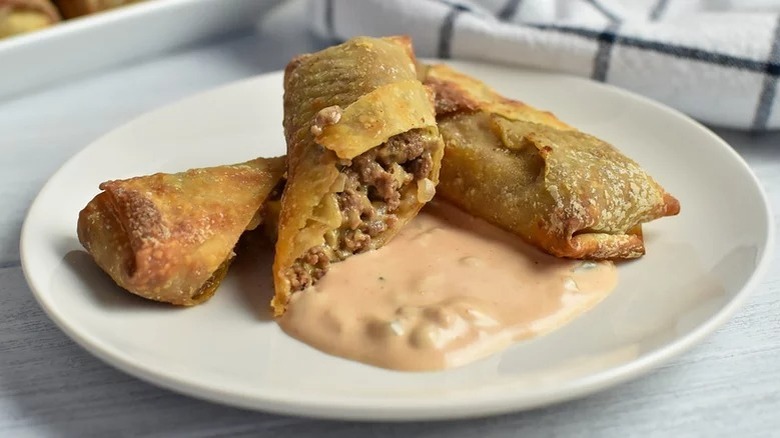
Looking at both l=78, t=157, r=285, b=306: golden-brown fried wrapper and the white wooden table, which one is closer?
the white wooden table

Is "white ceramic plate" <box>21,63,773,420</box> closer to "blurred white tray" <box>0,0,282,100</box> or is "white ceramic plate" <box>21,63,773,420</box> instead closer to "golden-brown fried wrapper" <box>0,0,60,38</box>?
"blurred white tray" <box>0,0,282,100</box>

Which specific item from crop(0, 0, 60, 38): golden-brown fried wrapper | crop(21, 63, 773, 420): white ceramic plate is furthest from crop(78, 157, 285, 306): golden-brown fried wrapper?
crop(0, 0, 60, 38): golden-brown fried wrapper

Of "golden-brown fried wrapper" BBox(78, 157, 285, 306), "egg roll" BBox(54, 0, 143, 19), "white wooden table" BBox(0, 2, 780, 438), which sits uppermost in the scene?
"golden-brown fried wrapper" BBox(78, 157, 285, 306)

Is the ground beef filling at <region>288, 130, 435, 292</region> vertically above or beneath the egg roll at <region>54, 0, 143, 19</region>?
above

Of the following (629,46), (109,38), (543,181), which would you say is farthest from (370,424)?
(109,38)

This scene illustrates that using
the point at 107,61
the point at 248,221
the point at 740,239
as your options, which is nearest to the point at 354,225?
the point at 248,221

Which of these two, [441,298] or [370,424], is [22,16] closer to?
[441,298]

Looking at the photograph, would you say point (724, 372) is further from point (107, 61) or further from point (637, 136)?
point (107, 61)

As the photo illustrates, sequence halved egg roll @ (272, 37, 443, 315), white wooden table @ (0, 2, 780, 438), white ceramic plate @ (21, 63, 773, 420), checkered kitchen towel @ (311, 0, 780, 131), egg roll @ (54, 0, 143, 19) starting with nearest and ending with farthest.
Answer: white ceramic plate @ (21, 63, 773, 420) → white wooden table @ (0, 2, 780, 438) → halved egg roll @ (272, 37, 443, 315) → checkered kitchen towel @ (311, 0, 780, 131) → egg roll @ (54, 0, 143, 19)
